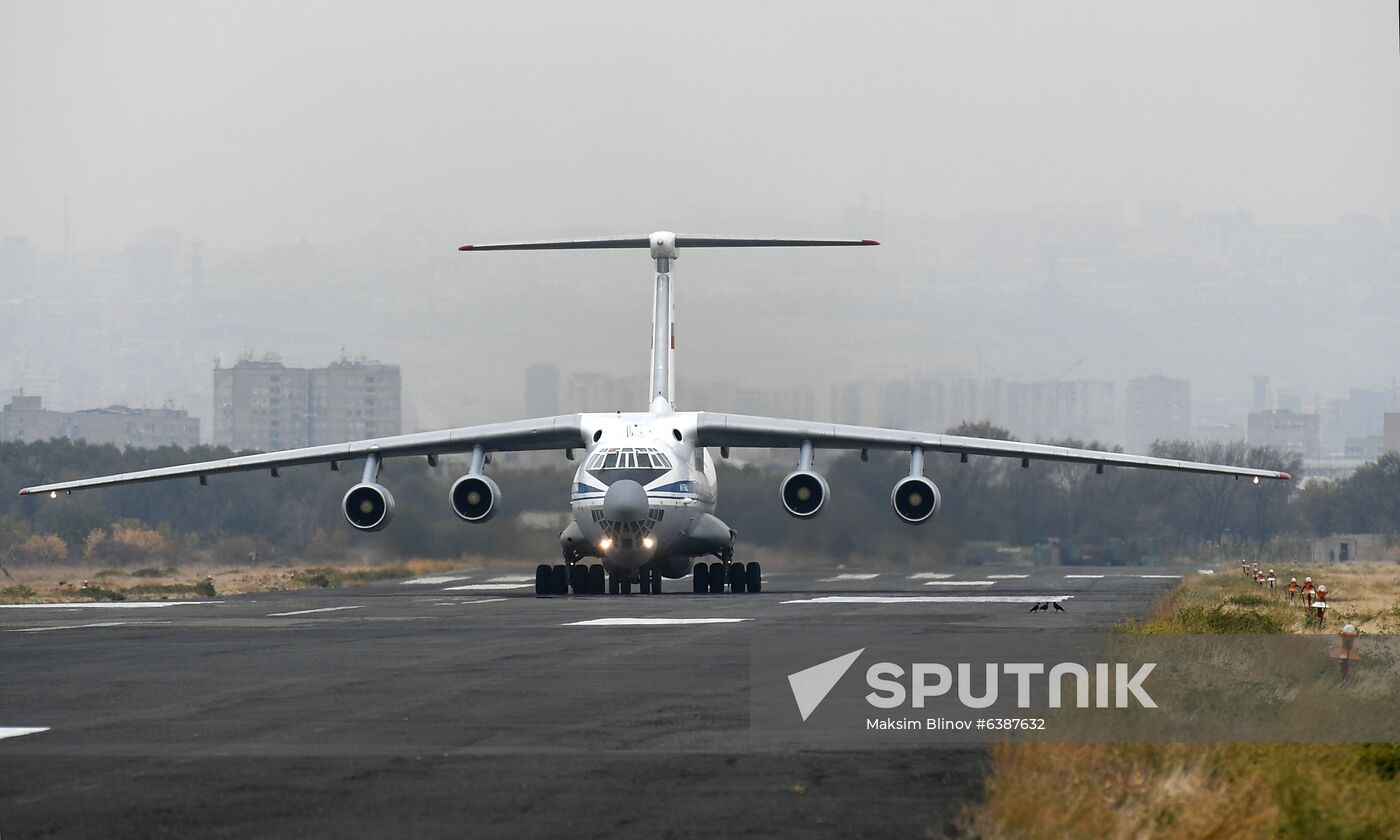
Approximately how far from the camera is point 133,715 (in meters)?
12.5

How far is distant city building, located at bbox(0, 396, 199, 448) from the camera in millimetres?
80125

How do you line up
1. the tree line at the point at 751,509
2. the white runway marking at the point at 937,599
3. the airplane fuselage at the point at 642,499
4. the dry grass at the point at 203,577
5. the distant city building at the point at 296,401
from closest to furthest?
the white runway marking at the point at 937,599 → the airplane fuselage at the point at 642,499 → the dry grass at the point at 203,577 → the tree line at the point at 751,509 → the distant city building at the point at 296,401

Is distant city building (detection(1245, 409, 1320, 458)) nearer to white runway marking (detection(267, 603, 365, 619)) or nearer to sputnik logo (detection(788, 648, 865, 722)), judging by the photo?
white runway marking (detection(267, 603, 365, 619))

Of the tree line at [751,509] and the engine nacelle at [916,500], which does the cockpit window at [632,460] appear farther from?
the tree line at [751,509]

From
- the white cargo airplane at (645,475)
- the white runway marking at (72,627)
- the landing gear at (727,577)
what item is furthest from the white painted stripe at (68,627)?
the landing gear at (727,577)

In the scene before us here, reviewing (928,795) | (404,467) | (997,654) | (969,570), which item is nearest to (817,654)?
(997,654)

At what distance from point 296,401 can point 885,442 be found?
46.3m

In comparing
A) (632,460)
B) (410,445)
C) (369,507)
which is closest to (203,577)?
(410,445)

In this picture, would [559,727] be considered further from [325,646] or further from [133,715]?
[325,646]

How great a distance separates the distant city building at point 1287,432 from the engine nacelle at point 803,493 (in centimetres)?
4295

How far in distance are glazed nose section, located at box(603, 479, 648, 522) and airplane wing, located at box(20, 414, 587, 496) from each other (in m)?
3.92

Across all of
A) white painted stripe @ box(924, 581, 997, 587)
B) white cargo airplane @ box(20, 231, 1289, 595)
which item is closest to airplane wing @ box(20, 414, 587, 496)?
white cargo airplane @ box(20, 231, 1289, 595)

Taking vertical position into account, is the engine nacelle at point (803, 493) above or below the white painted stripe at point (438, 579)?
above

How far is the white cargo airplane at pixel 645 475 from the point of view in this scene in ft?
110
